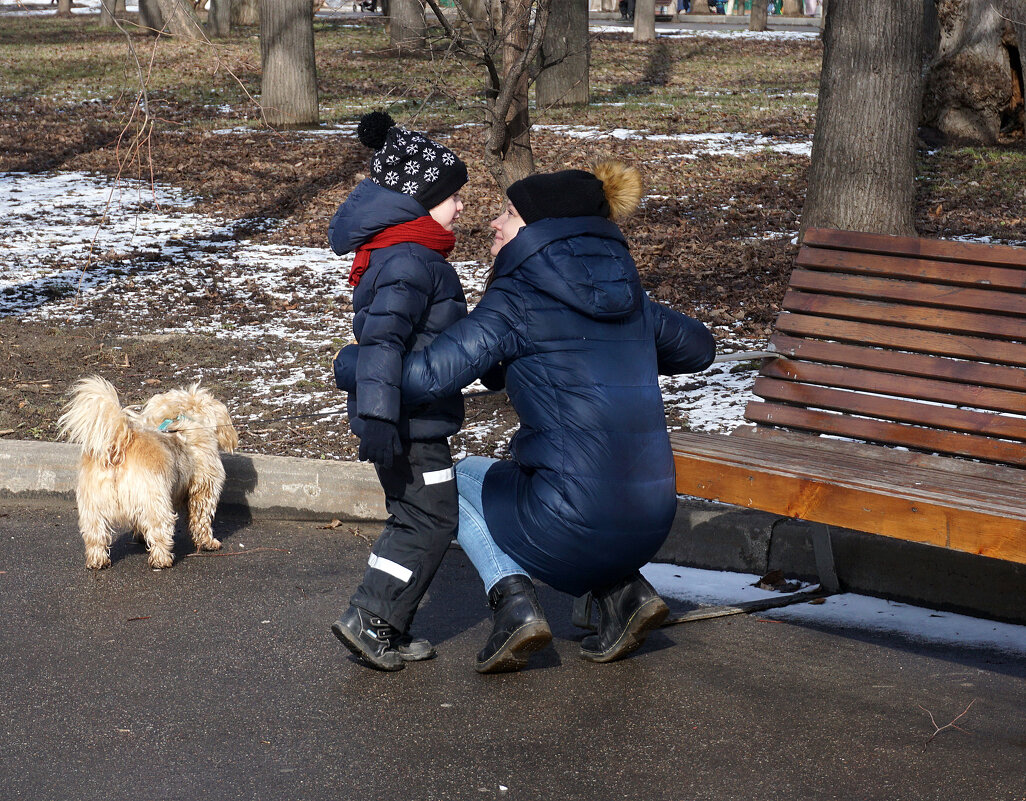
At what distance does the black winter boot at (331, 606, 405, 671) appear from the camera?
152 inches

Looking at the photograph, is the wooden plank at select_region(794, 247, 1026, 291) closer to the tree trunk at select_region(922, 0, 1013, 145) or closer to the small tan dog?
the small tan dog

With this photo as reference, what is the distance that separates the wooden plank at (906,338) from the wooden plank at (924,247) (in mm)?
303

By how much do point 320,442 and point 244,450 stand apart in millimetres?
389

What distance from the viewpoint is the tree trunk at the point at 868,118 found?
7.62 m

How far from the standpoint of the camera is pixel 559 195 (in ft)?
12.1

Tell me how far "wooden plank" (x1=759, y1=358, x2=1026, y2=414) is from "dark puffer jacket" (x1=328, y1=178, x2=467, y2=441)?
1577mm

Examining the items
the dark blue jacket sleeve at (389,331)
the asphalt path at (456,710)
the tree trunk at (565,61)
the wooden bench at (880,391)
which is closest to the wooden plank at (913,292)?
the wooden bench at (880,391)

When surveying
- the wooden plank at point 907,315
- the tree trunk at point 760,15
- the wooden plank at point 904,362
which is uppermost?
the tree trunk at point 760,15

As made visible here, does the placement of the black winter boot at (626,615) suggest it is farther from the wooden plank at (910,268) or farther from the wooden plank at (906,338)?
the wooden plank at (910,268)

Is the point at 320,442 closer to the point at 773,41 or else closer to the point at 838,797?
the point at 838,797

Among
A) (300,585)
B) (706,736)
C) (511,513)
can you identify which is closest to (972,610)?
(706,736)

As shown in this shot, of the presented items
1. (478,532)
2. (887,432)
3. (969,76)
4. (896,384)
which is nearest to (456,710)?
(478,532)

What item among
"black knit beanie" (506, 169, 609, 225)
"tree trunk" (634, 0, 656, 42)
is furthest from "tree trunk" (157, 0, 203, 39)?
"tree trunk" (634, 0, 656, 42)

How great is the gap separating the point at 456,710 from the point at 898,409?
210 cm
